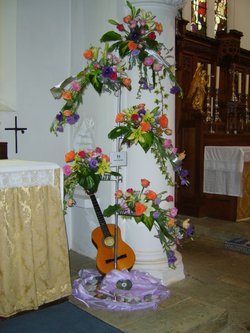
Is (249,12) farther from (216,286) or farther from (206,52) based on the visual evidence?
(216,286)

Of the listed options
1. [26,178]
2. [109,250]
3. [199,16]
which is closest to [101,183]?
[109,250]

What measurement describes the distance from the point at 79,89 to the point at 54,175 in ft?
2.18

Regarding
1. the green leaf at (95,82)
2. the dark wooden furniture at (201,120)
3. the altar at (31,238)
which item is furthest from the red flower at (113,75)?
the dark wooden furniture at (201,120)

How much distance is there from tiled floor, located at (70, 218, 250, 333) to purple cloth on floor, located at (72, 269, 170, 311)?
63 mm

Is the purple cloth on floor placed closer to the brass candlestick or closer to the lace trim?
the lace trim

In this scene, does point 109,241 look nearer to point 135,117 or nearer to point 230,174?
point 135,117

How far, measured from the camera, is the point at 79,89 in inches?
116

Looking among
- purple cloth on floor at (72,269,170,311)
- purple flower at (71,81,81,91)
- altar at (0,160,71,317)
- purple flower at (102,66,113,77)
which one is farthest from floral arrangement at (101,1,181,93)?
purple cloth on floor at (72,269,170,311)

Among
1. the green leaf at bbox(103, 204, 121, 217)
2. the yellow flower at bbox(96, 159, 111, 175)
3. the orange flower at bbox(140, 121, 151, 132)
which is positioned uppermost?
the orange flower at bbox(140, 121, 151, 132)

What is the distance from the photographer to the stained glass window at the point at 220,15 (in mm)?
7543

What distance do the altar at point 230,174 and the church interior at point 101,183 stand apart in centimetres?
2

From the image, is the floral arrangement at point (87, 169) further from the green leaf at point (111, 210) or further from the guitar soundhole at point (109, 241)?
the guitar soundhole at point (109, 241)

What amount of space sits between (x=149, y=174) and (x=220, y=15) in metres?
5.44

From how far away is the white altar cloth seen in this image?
17.2 feet
